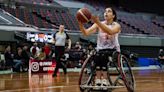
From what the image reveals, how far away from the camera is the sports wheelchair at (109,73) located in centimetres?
597

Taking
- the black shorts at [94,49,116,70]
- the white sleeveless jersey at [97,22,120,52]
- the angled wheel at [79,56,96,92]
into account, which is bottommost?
the angled wheel at [79,56,96,92]

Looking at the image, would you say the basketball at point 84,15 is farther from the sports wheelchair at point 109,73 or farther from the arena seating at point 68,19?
the arena seating at point 68,19

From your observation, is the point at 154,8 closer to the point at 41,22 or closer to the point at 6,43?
the point at 41,22

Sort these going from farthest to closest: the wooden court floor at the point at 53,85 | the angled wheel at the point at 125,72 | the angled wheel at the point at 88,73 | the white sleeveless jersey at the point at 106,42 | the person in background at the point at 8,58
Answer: the person in background at the point at 8,58, the wooden court floor at the point at 53,85, the white sleeveless jersey at the point at 106,42, the angled wheel at the point at 88,73, the angled wheel at the point at 125,72

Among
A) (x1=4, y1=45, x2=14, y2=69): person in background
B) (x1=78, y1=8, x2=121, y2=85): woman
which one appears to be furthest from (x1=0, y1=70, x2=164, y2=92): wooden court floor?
(x1=4, y1=45, x2=14, y2=69): person in background

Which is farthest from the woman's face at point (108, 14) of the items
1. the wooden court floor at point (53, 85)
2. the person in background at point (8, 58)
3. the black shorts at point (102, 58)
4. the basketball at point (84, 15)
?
the person in background at point (8, 58)

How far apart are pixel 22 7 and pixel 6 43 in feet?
22.6

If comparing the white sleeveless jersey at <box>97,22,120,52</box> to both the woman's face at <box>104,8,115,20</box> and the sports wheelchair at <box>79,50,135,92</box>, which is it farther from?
the woman's face at <box>104,8,115,20</box>

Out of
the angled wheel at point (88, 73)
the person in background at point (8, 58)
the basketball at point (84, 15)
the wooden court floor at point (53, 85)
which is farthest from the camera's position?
the person in background at point (8, 58)

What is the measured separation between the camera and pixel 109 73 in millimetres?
6234

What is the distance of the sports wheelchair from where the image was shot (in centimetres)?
597

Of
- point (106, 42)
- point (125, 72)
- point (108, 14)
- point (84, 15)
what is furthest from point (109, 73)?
point (84, 15)

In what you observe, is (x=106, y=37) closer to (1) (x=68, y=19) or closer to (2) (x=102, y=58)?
(2) (x=102, y=58)

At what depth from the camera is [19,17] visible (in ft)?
80.1
